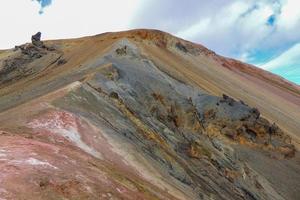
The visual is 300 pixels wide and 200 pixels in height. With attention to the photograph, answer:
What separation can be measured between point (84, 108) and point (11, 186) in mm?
12420

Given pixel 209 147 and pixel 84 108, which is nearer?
pixel 84 108

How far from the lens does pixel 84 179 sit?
16641 millimetres

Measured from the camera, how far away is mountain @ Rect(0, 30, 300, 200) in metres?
17.1

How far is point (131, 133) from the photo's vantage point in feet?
92.4

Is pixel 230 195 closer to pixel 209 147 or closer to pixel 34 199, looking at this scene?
pixel 209 147

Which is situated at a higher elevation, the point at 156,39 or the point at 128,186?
the point at 156,39

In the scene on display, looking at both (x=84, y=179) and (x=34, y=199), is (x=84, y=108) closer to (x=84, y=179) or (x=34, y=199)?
(x=84, y=179)

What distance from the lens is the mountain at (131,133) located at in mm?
17141

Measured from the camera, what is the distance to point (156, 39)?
6988 centimetres

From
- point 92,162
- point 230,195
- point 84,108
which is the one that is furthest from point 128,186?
point 230,195

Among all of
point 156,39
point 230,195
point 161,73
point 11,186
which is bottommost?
point 230,195

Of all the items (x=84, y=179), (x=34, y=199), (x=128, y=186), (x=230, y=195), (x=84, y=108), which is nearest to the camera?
(x=34, y=199)

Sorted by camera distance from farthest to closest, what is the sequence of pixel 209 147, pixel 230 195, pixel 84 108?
1. pixel 209 147
2. pixel 230 195
3. pixel 84 108

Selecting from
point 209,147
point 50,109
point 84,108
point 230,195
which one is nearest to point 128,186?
point 50,109
